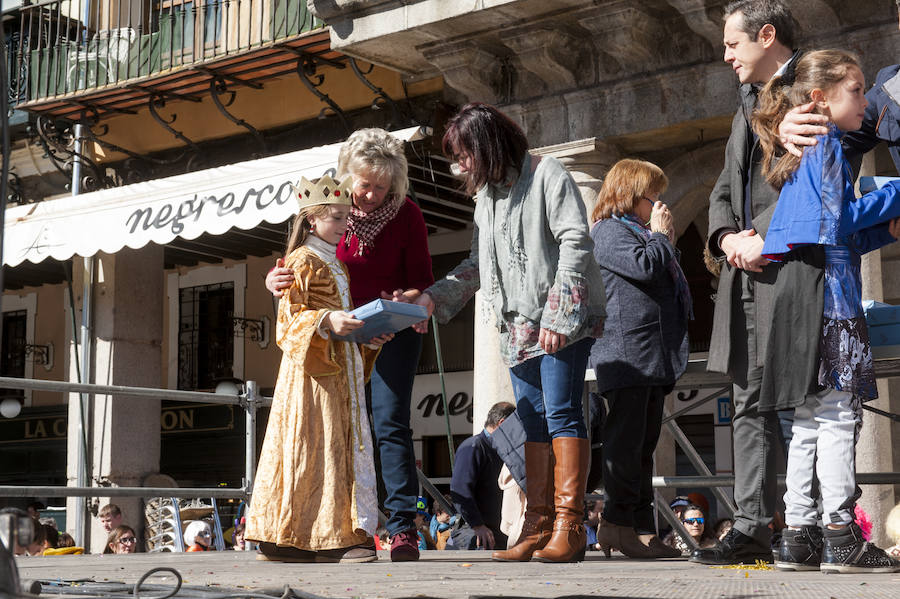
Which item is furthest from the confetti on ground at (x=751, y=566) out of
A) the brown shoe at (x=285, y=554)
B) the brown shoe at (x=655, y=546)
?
the brown shoe at (x=285, y=554)

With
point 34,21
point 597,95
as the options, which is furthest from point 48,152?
point 597,95

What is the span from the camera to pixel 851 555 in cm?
362

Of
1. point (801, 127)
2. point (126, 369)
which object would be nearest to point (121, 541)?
point (126, 369)

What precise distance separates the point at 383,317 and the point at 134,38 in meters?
9.26

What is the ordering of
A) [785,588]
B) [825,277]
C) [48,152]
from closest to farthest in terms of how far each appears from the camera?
1. [785,588]
2. [825,277]
3. [48,152]

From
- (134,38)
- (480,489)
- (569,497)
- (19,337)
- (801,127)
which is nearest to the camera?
(801,127)

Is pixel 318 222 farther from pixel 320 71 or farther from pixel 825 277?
pixel 320 71

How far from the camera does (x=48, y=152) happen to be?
1282cm

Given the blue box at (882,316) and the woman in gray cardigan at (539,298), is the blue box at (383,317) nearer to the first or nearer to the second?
the woman in gray cardigan at (539,298)

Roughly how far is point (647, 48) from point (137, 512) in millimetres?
7805

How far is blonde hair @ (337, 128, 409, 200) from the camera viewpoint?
189 inches

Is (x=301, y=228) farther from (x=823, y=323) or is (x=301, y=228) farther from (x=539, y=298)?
(x=823, y=323)

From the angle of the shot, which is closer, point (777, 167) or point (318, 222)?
point (777, 167)

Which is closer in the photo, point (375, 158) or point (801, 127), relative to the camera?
point (801, 127)
